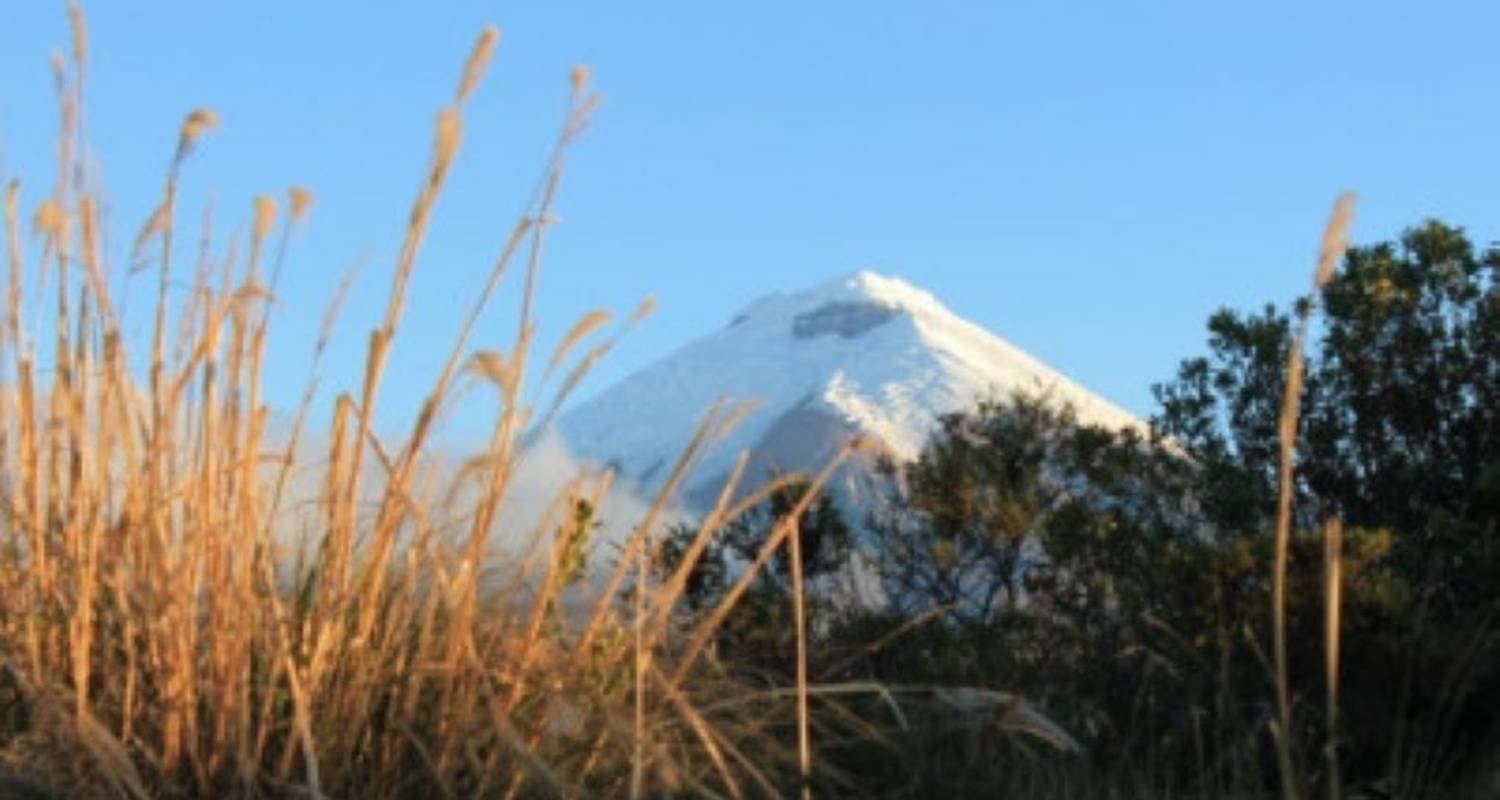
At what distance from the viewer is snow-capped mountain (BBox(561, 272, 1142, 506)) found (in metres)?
67.4

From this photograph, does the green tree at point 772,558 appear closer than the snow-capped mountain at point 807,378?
Yes

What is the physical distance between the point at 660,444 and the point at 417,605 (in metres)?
76.4

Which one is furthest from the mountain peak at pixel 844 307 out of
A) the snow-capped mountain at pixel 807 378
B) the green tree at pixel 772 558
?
the green tree at pixel 772 558

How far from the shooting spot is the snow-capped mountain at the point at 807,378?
221 ft

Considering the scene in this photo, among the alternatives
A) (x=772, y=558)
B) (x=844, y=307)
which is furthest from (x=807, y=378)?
(x=772, y=558)

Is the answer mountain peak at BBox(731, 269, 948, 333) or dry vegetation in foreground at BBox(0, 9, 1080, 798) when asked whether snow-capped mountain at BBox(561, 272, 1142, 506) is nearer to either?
mountain peak at BBox(731, 269, 948, 333)

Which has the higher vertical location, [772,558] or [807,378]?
[807,378]

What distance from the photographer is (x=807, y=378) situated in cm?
9188

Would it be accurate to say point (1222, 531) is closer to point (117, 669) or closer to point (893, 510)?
point (893, 510)

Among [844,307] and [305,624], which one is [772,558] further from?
[844,307]

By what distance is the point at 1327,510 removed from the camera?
341 inches

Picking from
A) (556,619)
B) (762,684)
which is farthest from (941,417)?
(556,619)

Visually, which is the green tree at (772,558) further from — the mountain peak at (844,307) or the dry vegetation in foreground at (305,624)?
the mountain peak at (844,307)

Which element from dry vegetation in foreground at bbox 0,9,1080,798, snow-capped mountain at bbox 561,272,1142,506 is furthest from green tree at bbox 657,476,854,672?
snow-capped mountain at bbox 561,272,1142,506
